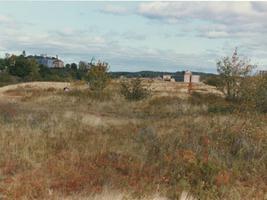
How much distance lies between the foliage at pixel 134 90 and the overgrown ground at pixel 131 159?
15207mm

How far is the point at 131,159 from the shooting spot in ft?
32.1

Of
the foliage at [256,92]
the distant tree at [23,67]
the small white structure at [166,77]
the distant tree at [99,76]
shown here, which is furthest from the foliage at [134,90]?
the small white structure at [166,77]

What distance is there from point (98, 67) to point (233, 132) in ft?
76.8

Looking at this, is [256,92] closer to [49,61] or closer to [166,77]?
[166,77]

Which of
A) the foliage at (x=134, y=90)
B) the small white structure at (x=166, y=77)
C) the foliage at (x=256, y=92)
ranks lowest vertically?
the small white structure at (x=166, y=77)

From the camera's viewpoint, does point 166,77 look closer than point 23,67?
No

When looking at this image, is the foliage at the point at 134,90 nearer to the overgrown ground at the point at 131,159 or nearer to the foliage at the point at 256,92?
the foliage at the point at 256,92

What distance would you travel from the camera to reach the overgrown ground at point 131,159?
24.2 feet

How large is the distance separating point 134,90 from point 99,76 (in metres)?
4.51

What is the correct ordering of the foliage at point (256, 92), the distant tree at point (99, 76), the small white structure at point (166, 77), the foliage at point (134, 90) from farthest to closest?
1. the small white structure at point (166, 77)
2. the distant tree at point (99, 76)
3. the foliage at point (134, 90)
4. the foliage at point (256, 92)

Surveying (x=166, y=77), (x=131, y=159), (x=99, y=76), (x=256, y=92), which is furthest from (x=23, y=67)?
(x=131, y=159)

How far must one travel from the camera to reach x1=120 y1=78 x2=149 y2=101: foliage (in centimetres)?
3118

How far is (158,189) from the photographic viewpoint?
7.37 meters

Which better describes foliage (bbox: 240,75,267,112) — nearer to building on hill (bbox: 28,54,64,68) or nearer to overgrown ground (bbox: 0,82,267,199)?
overgrown ground (bbox: 0,82,267,199)
